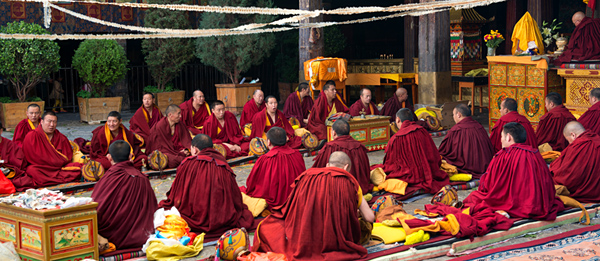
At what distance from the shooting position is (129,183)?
5.42 meters

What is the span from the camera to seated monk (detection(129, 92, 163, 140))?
9.80 meters

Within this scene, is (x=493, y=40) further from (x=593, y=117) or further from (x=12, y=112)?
(x=12, y=112)

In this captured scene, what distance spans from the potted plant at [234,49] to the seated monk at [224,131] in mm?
5761

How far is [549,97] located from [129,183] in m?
6.29

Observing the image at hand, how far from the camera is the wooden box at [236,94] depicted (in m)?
15.8

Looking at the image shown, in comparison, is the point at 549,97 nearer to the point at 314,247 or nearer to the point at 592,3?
the point at 592,3

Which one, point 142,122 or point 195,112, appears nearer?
point 142,122

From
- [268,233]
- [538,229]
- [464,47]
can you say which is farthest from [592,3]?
[268,233]

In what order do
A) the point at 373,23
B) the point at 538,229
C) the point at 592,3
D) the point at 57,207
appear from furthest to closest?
the point at 373,23, the point at 592,3, the point at 538,229, the point at 57,207

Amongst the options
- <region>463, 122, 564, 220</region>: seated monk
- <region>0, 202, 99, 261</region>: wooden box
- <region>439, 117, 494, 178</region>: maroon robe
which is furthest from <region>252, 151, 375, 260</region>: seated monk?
<region>439, 117, 494, 178</region>: maroon robe

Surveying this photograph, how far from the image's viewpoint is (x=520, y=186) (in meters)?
5.92

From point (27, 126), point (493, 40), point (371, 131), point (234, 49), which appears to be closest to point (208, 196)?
point (27, 126)

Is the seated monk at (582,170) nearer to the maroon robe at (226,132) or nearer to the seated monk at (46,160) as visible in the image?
the maroon robe at (226,132)

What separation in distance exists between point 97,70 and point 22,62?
5.21 feet
